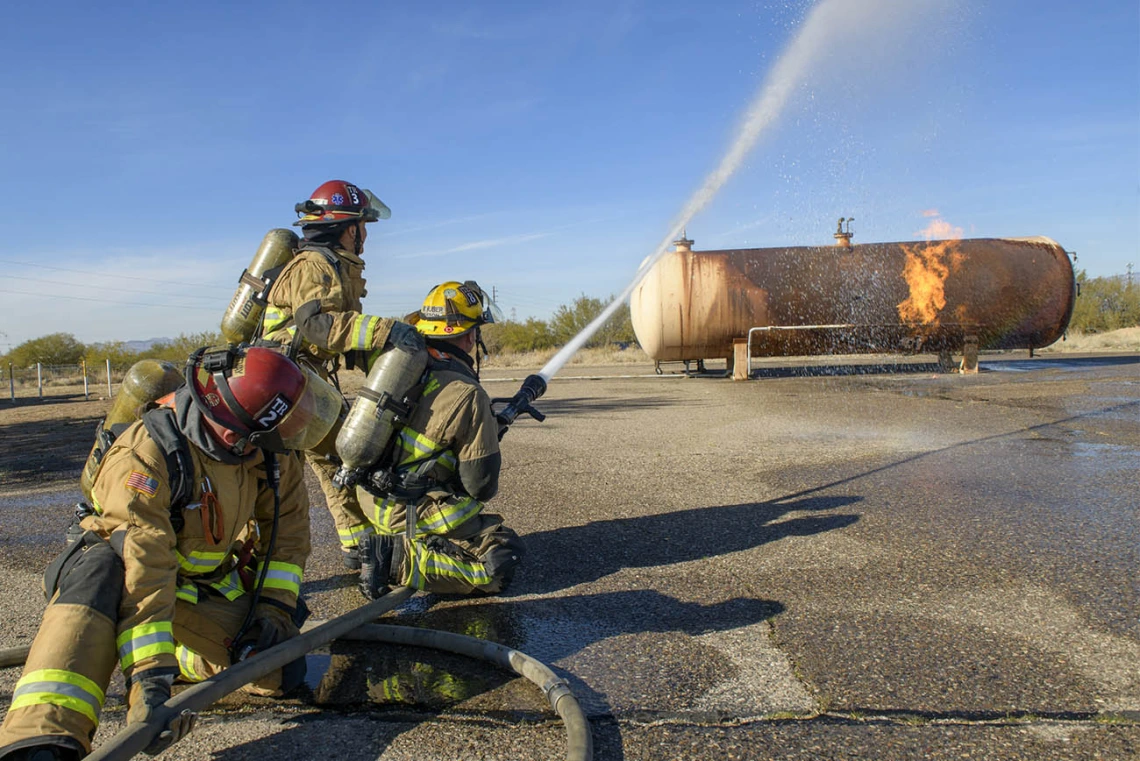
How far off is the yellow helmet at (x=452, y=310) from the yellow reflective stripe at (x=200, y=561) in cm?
175

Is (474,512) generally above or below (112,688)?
above

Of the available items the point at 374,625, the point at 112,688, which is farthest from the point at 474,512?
the point at 112,688

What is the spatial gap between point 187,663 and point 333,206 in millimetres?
2772

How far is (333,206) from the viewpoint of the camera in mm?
4727

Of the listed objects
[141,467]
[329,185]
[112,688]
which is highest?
[329,185]

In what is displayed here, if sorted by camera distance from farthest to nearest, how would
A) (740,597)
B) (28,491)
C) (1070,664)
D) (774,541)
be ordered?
(28,491) < (774,541) < (740,597) < (1070,664)

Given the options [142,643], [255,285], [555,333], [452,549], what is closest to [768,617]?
[452,549]

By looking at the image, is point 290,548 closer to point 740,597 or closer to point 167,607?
point 167,607

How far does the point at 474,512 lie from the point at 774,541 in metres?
1.82

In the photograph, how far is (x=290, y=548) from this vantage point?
306cm

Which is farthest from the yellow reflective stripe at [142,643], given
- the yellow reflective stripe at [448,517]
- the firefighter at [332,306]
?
the yellow reflective stripe at [448,517]

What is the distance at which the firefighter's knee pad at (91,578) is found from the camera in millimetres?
2254

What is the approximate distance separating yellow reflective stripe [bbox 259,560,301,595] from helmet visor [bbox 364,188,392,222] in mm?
2492

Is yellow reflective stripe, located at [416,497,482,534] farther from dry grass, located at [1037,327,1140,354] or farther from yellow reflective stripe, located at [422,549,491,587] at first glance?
dry grass, located at [1037,327,1140,354]
